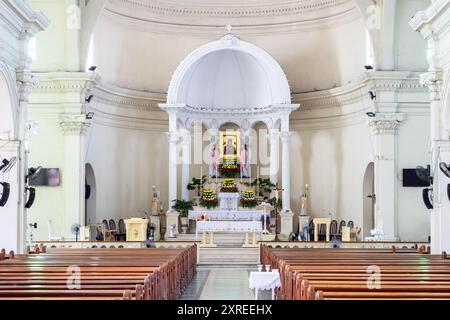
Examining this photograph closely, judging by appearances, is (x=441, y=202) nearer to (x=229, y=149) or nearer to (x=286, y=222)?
(x=286, y=222)

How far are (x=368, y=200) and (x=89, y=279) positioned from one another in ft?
54.5

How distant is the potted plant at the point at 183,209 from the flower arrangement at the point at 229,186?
1.30 meters

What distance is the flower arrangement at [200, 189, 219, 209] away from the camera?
25.4m

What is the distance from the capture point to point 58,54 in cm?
2281

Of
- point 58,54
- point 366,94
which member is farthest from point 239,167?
point 58,54

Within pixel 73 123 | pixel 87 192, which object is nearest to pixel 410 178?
pixel 87 192

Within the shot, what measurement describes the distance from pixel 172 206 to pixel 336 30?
8.25 meters

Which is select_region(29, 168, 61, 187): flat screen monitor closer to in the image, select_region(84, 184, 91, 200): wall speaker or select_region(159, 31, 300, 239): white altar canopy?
select_region(84, 184, 91, 200): wall speaker

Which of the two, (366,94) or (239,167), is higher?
(366,94)

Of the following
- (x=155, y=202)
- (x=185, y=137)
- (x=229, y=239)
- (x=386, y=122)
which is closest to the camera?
(x=386, y=122)

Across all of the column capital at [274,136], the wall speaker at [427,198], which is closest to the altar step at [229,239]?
the column capital at [274,136]

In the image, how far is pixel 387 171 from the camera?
22.3 metres

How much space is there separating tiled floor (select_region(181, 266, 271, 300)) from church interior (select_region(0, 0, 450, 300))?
0.16 metres
